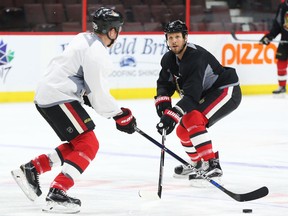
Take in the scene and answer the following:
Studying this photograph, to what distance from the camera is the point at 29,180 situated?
4457 mm

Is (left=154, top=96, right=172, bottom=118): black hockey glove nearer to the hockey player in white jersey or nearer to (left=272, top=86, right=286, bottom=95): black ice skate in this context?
the hockey player in white jersey

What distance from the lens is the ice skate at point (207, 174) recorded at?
16.6 ft

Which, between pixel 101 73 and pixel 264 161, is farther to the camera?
pixel 264 161

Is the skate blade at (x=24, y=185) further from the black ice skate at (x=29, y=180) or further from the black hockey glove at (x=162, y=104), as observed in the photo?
the black hockey glove at (x=162, y=104)

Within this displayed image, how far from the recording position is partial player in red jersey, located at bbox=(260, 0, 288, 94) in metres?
11.0

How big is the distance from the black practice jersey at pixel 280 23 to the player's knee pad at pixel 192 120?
6.05 meters

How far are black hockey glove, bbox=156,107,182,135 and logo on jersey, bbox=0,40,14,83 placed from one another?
517 cm

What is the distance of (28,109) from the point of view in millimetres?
9281

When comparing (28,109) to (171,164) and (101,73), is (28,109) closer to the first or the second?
(171,164)

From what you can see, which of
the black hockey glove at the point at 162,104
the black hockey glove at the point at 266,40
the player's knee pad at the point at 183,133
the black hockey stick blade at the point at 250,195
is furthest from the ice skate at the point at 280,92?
the black hockey stick blade at the point at 250,195

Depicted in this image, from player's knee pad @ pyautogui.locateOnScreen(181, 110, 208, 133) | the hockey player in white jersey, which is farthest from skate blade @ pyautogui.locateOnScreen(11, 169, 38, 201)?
player's knee pad @ pyautogui.locateOnScreen(181, 110, 208, 133)

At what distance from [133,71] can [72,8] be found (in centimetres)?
101

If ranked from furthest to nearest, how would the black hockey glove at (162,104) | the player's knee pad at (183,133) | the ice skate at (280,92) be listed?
the ice skate at (280,92) < the player's knee pad at (183,133) < the black hockey glove at (162,104)

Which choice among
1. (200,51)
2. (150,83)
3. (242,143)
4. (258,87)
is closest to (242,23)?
(258,87)
